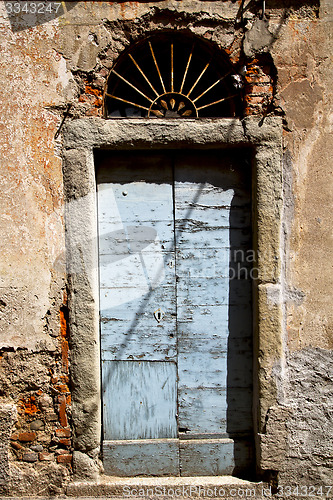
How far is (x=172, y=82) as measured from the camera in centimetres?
281

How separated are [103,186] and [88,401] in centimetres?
161

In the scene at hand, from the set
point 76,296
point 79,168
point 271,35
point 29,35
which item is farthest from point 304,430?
point 29,35

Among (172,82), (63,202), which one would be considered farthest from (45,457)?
(172,82)

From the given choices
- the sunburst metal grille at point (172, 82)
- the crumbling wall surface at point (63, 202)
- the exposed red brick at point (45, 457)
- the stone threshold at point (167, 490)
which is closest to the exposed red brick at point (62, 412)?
the crumbling wall surface at point (63, 202)

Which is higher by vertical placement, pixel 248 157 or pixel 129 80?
pixel 129 80

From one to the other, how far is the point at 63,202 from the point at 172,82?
1.20 meters

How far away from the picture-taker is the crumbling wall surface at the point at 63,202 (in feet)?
9.04

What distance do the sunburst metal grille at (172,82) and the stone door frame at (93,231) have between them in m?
0.19

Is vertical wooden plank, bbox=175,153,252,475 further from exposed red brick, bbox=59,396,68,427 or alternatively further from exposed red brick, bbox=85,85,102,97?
exposed red brick, bbox=59,396,68,427

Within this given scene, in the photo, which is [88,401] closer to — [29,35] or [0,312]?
[0,312]

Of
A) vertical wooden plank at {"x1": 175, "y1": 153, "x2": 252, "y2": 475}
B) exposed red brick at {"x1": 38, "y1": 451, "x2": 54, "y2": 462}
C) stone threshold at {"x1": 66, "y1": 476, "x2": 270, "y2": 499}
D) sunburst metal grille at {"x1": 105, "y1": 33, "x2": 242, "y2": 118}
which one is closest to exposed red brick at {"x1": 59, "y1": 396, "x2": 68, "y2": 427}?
exposed red brick at {"x1": 38, "y1": 451, "x2": 54, "y2": 462}

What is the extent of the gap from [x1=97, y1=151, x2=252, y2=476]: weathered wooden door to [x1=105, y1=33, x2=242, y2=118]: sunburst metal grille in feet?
1.15

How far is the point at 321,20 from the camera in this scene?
2.76m

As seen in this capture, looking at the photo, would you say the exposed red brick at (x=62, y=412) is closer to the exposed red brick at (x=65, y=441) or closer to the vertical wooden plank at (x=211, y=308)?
the exposed red brick at (x=65, y=441)
